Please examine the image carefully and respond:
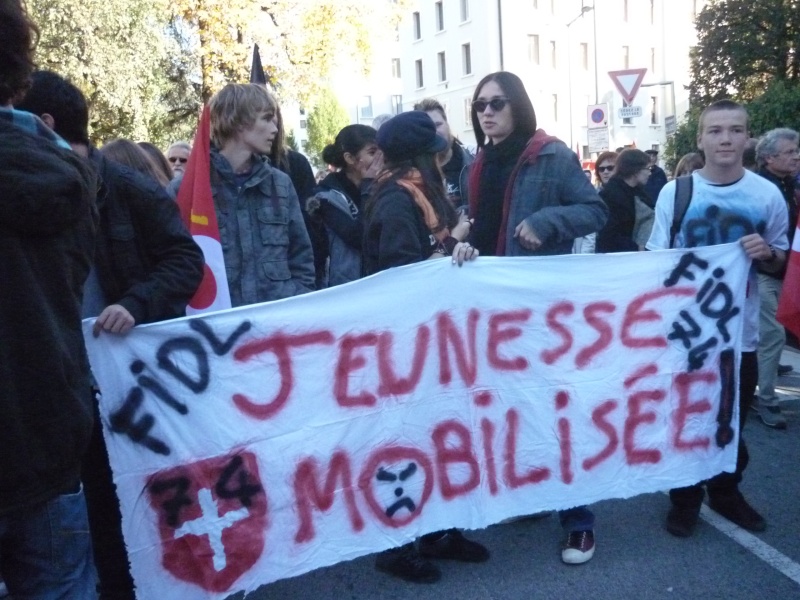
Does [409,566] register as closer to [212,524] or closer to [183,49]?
[212,524]

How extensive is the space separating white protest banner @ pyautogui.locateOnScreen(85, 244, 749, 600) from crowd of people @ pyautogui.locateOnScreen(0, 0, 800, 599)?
144mm

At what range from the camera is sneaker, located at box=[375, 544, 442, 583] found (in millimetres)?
3180

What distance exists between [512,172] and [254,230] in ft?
3.35

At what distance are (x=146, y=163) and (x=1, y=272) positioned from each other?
2214 mm

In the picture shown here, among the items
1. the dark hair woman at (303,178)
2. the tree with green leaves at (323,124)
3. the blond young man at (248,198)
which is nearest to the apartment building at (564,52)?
the tree with green leaves at (323,124)

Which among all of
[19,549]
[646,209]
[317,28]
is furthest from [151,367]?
Result: [317,28]

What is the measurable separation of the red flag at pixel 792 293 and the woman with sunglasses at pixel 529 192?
79 centimetres

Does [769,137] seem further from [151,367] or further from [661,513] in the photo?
[151,367]

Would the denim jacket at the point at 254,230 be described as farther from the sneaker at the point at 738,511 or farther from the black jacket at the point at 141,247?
the sneaker at the point at 738,511

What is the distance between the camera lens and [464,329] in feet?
9.94

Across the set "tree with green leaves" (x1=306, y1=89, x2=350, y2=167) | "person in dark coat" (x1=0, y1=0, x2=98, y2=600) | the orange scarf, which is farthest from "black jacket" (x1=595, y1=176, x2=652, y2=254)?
"tree with green leaves" (x1=306, y1=89, x2=350, y2=167)

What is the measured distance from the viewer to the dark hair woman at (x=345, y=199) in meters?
4.07

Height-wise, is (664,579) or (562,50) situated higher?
(562,50)

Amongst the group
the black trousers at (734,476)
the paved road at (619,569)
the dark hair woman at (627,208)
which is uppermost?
the dark hair woman at (627,208)
